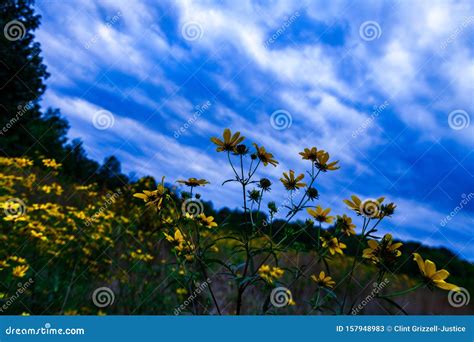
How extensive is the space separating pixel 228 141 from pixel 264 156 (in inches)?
7.9

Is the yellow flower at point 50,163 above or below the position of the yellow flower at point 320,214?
above

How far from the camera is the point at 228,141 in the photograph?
6.16ft

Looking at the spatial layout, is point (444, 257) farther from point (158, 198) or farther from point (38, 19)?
point (38, 19)

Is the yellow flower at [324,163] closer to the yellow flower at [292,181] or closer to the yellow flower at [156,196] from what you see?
the yellow flower at [292,181]

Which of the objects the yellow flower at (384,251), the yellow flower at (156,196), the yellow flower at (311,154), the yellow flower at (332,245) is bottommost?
the yellow flower at (156,196)

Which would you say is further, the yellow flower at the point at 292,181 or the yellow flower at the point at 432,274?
the yellow flower at the point at 292,181

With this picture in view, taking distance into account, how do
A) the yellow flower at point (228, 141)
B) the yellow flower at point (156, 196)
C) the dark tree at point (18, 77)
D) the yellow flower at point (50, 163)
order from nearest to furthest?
the yellow flower at point (156, 196), the yellow flower at point (228, 141), the yellow flower at point (50, 163), the dark tree at point (18, 77)

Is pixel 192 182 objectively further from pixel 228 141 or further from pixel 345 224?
pixel 345 224

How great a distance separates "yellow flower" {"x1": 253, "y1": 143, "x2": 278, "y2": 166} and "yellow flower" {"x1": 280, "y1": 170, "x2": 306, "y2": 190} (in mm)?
104

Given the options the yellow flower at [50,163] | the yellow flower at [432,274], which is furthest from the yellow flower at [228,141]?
the yellow flower at [50,163]

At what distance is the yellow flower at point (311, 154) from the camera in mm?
1870

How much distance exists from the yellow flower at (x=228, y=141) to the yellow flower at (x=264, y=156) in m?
0.10

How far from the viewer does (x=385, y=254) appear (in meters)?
1.47

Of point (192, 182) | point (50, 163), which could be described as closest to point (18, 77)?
point (50, 163)
